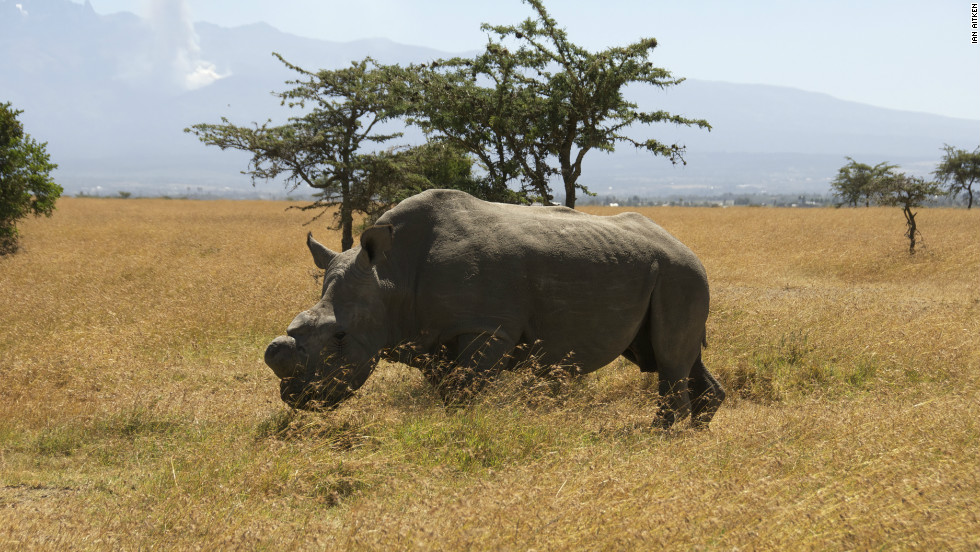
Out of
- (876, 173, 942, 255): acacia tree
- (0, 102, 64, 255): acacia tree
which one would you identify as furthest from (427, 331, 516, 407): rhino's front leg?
(876, 173, 942, 255): acacia tree

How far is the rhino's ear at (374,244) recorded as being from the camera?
600 centimetres

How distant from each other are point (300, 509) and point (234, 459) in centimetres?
86

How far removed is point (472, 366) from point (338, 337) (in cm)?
113

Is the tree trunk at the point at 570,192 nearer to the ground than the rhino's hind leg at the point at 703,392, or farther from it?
farther from it

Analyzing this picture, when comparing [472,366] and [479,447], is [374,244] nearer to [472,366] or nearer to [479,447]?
[472,366]

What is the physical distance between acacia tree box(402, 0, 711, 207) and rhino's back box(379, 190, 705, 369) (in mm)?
5850

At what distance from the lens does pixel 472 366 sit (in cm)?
607

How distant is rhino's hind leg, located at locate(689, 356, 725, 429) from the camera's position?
732 centimetres

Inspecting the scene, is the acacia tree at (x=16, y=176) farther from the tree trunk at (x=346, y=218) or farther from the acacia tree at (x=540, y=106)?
the acacia tree at (x=540, y=106)

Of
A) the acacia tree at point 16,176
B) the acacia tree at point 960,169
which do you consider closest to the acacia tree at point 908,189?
the acacia tree at point 16,176

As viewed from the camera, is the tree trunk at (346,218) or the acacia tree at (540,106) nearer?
the acacia tree at (540,106)

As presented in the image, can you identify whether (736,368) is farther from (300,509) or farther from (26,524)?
(26,524)

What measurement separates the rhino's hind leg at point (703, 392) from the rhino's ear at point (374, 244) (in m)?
3.45

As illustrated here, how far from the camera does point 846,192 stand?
7112 cm
